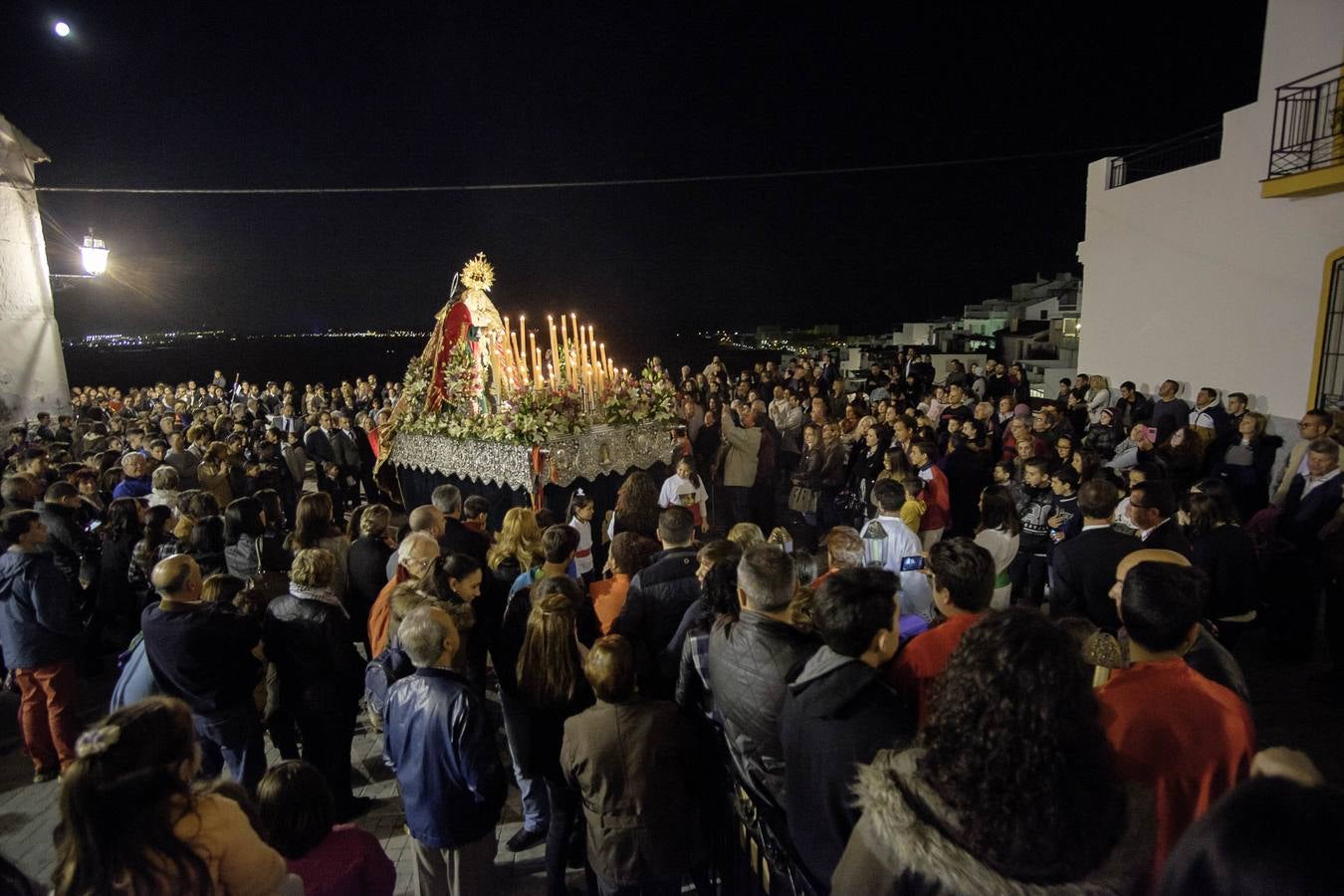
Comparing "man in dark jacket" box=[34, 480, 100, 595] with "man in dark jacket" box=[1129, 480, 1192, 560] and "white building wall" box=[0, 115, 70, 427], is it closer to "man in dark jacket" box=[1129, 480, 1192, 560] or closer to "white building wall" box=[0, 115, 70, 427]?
"man in dark jacket" box=[1129, 480, 1192, 560]

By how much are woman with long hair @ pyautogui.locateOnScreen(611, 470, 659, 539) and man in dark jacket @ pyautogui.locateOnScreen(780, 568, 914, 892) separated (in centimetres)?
306

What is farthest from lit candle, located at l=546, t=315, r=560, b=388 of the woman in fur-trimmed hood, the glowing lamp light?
the glowing lamp light

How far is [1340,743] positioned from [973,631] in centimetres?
488

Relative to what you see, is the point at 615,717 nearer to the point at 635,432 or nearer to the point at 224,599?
the point at 224,599

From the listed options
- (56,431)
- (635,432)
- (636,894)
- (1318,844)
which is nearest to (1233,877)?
(1318,844)

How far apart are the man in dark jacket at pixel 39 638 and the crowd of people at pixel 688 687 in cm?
2

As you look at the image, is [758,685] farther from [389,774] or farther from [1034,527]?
[1034,527]

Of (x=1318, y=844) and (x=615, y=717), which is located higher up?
(x=1318, y=844)

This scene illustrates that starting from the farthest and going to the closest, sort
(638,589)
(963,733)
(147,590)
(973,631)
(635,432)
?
(635,432) → (147,590) → (638,589) → (973,631) → (963,733)

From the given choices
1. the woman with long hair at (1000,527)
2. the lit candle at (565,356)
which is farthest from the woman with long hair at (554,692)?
the lit candle at (565,356)

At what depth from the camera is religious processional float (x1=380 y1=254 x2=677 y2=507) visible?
27.3 ft

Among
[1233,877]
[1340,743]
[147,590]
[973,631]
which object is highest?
[973,631]

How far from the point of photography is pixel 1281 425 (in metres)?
10.2

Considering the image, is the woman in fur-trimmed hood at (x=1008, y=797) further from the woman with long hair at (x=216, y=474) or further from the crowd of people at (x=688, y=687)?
the woman with long hair at (x=216, y=474)
